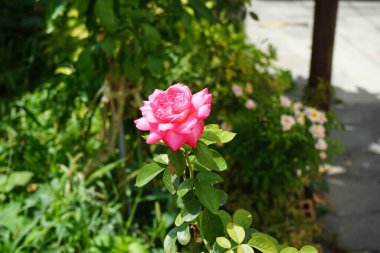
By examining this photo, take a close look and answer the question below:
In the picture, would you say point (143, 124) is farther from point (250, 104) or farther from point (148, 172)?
point (250, 104)

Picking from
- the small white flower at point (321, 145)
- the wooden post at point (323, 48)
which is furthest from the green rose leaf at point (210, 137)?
the wooden post at point (323, 48)

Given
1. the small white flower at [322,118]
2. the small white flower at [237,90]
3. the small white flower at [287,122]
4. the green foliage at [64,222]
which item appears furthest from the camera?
the small white flower at [237,90]

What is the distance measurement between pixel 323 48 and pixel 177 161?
77.8 inches

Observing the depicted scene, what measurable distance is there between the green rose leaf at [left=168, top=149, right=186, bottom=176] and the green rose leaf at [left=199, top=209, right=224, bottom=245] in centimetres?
15

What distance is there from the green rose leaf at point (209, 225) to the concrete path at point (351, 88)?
1885mm

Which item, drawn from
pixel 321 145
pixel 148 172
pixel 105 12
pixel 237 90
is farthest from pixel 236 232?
pixel 237 90

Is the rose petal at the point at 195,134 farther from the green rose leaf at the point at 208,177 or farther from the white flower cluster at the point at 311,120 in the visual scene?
the white flower cluster at the point at 311,120

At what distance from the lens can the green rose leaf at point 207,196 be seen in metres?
1.29

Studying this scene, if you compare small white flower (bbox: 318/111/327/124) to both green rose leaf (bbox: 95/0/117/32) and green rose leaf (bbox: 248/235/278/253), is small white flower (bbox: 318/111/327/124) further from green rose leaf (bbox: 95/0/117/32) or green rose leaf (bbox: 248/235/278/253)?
green rose leaf (bbox: 248/235/278/253)

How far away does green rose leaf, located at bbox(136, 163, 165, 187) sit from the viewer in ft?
4.44

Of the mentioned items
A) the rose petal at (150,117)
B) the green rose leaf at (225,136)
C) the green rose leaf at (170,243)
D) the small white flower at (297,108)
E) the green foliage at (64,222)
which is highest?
the rose petal at (150,117)

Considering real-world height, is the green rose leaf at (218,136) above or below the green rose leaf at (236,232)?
above

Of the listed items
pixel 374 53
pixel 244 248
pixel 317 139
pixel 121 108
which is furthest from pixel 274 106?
pixel 374 53

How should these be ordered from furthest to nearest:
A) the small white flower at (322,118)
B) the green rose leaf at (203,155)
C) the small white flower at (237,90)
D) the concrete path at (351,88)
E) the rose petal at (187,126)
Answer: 1. the concrete path at (351,88)
2. the small white flower at (237,90)
3. the small white flower at (322,118)
4. the green rose leaf at (203,155)
5. the rose petal at (187,126)
